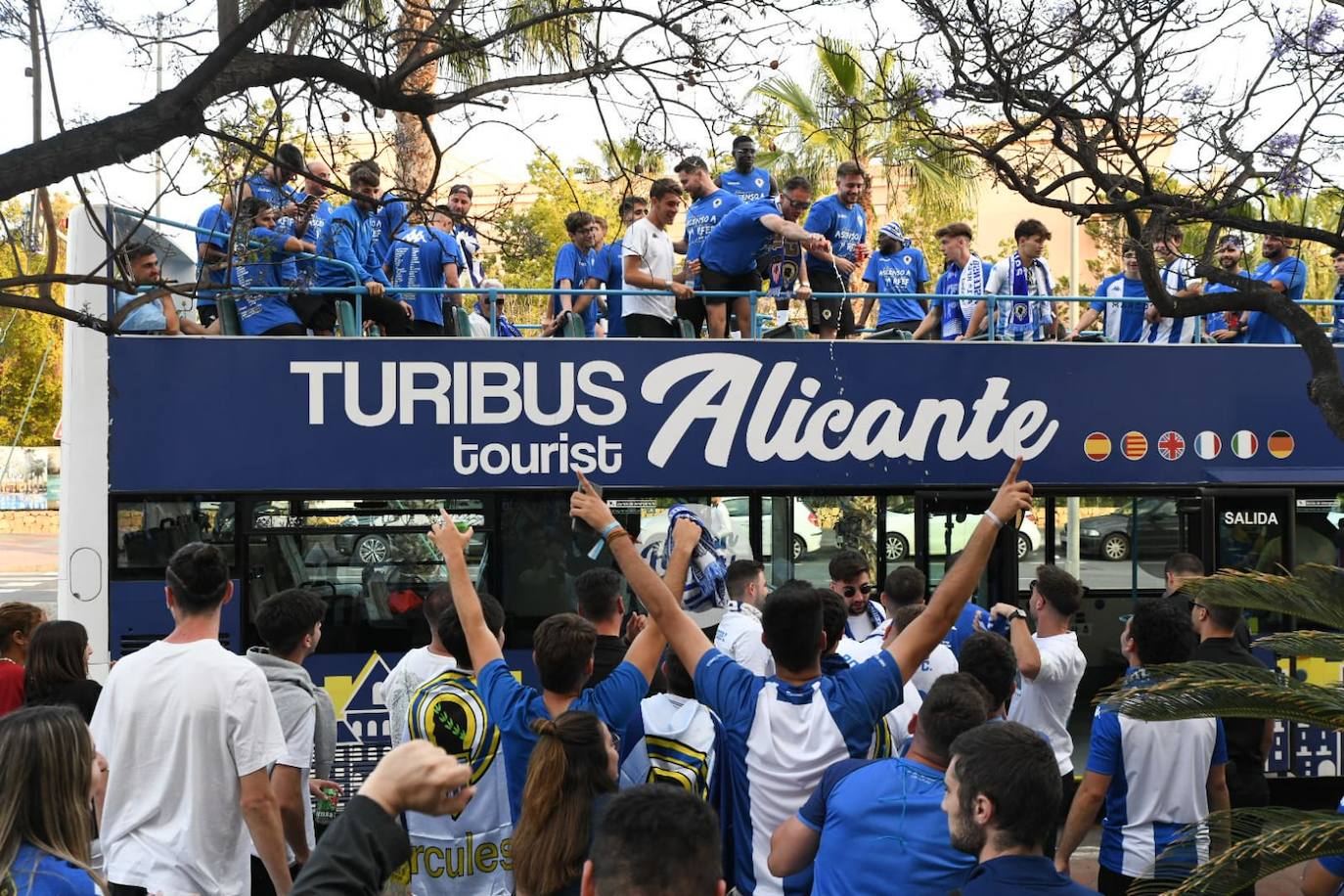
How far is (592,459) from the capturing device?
9.16 metres

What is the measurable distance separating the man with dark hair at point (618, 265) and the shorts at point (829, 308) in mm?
1351

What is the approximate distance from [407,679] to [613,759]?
189 centimetres

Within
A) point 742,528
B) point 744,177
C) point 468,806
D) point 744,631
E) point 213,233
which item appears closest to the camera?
point 468,806

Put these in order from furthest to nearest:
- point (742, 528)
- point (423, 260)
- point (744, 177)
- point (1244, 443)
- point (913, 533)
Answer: point (744, 177) < point (423, 260) < point (1244, 443) < point (913, 533) < point (742, 528)

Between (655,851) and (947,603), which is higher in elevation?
(947,603)

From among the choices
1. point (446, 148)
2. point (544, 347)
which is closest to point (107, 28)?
point (446, 148)

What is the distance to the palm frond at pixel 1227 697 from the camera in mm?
4637

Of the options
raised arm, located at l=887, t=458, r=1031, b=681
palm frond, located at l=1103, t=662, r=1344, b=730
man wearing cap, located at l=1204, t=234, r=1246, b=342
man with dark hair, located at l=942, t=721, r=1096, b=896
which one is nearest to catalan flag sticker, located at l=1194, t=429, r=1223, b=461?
man wearing cap, located at l=1204, t=234, r=1246, b=342

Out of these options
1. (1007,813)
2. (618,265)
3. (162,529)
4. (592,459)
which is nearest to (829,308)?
(618,265)

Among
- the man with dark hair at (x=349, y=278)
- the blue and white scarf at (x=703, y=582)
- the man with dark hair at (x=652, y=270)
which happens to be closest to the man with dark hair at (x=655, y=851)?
the blue and white scarf at (x=703, y=582)

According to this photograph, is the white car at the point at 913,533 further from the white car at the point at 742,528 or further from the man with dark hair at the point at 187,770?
the man with dark hair at the point at 187,770

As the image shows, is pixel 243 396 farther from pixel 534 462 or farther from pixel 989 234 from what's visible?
pixel 989 234

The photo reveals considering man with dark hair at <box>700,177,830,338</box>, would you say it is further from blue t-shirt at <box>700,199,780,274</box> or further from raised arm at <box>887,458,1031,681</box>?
raised arm at <box>887,458,1031,681</box>

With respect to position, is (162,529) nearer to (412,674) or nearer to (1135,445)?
(412,674)
